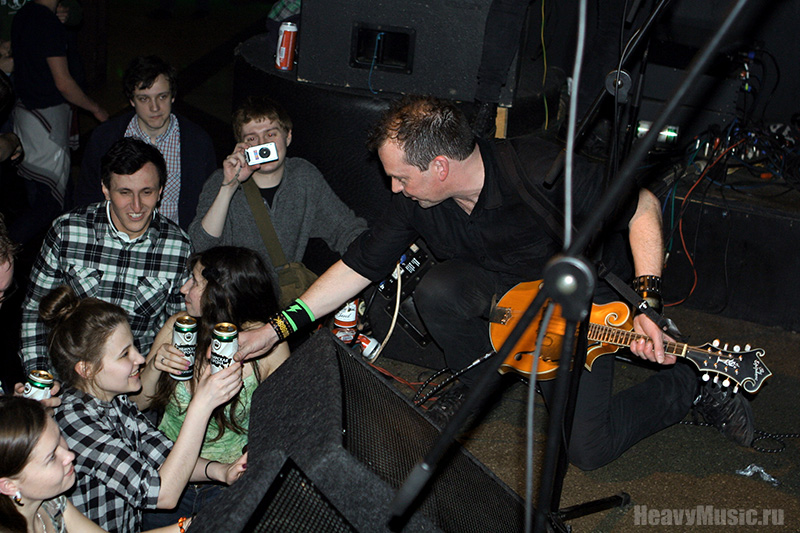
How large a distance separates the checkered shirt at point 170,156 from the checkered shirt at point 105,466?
5.53ft

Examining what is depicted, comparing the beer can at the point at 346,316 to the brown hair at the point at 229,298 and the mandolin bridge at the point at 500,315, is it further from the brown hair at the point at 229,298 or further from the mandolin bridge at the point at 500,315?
the mandolin bridge at the point at 500,315

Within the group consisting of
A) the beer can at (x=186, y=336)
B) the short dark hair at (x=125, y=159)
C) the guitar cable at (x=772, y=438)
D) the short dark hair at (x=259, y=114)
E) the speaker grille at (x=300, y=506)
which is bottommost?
the guitar cable at (x=772, y=438)

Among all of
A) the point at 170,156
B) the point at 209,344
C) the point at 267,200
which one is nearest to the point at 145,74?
the point at 170,156

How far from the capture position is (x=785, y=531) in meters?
2.67

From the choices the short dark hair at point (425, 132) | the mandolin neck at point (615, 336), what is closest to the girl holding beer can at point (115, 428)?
the short dark hair at point (425, 132)

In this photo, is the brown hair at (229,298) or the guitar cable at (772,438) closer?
the brown hair at (229,298)

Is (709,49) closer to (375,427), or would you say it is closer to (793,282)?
(375,427)

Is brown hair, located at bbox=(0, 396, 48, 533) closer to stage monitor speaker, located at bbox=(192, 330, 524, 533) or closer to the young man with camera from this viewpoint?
stage monitor speaker, located at bbox=(192, 330, 524, 533)

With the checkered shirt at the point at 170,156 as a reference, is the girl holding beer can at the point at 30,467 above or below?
below

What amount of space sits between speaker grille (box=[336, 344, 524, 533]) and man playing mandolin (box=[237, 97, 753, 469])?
0.70m

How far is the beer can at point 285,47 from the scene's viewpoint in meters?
4.11

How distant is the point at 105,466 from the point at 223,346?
46cm

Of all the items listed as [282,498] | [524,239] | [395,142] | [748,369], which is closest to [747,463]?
[748,369]

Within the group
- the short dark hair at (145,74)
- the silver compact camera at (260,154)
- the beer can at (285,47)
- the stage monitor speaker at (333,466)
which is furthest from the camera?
the beer can at (285,47)
